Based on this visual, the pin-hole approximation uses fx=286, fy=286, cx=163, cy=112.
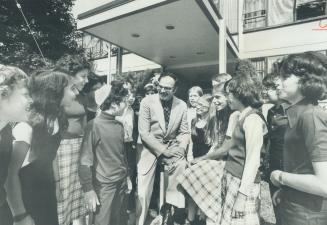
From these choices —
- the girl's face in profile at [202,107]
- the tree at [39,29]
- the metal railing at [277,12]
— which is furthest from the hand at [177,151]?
the metal railing at [277,12]

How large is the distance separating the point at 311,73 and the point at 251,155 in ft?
2.37

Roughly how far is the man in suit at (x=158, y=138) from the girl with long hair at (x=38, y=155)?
55.7 inches

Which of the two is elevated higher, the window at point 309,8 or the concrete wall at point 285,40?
the window at point 309,8

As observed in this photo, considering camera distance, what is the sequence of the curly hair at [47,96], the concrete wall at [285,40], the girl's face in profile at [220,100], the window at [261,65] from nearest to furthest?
the curly hair at [47,96] < the girl's face in profile at [220,100] < the concrete wall at [285,40] < the window at [261,65]

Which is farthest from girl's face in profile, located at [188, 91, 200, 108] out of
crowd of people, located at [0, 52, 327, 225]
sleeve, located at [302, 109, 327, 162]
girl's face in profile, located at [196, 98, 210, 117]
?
sleeve, located at [302, 109, 327, 162]

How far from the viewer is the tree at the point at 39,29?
3.54 m

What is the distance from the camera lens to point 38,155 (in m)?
1.96

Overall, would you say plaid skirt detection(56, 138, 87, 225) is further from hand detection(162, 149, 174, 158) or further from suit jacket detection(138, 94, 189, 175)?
hand detection(162, 149, 174, 158)

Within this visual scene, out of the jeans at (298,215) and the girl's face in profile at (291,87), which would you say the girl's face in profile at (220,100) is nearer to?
the girl's face in profile at (291,87)

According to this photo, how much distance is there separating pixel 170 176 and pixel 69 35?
799cm

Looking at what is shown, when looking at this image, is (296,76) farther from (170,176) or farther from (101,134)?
(170,176)

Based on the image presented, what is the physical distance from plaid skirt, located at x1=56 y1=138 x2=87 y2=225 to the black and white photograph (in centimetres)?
1

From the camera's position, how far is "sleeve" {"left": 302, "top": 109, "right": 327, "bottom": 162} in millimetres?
Answer: 1454

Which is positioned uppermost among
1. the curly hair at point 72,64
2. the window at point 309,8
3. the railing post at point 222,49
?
the window at point 309,8
